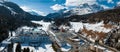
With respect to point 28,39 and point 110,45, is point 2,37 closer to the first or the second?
point 28,39

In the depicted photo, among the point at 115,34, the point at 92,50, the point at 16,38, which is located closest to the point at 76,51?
the point at 92,50

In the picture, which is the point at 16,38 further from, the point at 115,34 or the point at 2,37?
the point at 115,34

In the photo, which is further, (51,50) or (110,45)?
(110,45)

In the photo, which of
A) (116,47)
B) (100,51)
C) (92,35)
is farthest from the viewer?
(92,35)

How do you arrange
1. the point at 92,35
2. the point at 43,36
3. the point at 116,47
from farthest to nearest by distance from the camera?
the point at 92,35 < the point at 43,36 < the point at 116,47

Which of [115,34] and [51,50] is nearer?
[51,50]

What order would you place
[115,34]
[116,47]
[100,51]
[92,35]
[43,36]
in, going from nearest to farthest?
[100,51] → [116,47] → [115,34] → [43,36] → [92,35]

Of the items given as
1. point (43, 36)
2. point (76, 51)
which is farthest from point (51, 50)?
point (43, 36)

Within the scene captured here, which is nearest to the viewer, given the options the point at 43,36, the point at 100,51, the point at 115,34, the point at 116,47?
the point at 100,51
